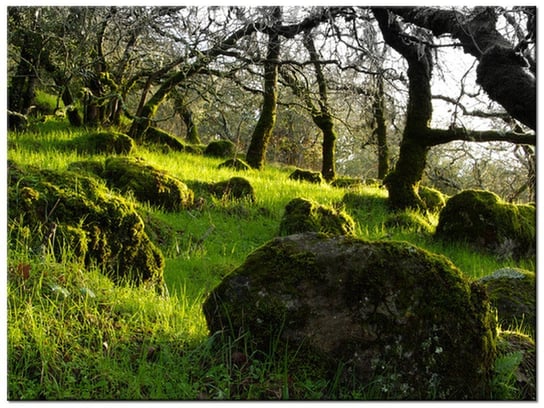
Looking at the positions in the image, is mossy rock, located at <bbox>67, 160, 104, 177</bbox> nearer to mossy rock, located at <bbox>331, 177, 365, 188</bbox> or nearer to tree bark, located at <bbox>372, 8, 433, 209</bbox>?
mossy rock, located at <bbox>331, 177, 365, 188</bbox>

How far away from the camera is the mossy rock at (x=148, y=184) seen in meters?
6.63

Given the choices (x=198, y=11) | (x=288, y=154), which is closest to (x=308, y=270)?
(x=198, y=11)

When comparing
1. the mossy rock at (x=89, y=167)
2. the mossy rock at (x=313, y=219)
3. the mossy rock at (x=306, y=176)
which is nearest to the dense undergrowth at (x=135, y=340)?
the mossy rock at (x=313, y=219)

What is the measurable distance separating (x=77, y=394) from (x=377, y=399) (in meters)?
1.59

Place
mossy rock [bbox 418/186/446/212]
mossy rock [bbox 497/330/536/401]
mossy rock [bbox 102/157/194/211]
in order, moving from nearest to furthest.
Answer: mossy rock [bbox 497/330/536/401], mossy rock [bbox 102/157/194/211], mossy rock [bbox 418/186/446/212]

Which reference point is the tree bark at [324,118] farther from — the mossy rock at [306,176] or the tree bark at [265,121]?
the mossy rock at [306,176]

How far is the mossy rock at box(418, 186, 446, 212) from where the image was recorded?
6.81m

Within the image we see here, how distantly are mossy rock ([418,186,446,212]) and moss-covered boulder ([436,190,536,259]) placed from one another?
118 centimetres

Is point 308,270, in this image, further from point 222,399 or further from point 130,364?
point 130,364

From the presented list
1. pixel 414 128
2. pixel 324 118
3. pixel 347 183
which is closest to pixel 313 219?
pixel 414 128

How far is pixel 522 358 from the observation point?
114 inches

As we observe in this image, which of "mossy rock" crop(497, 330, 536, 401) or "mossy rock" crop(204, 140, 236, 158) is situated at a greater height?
"mossy rock" crop(204, 140, 236, 158)

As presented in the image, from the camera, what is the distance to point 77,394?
8.17ft

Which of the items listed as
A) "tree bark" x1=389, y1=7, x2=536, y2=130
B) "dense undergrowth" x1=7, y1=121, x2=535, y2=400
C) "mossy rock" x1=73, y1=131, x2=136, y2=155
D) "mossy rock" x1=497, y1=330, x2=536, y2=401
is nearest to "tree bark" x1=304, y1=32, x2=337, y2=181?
"tree bark" x1=389, y1=7, x2=536, y2=130
